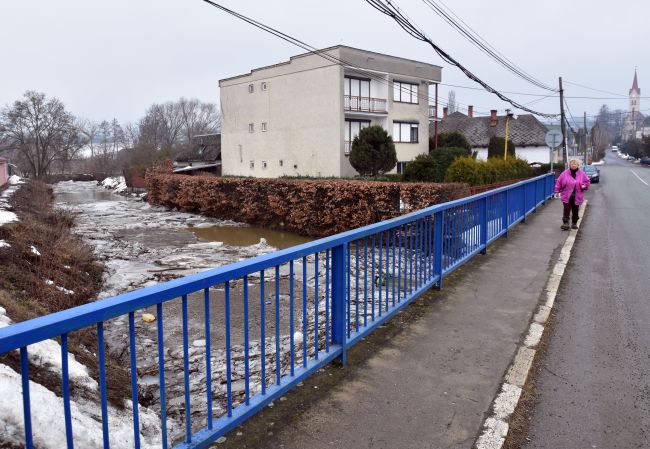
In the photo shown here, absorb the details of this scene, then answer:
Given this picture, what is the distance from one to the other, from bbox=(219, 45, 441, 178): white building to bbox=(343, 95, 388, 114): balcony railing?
0.07 m

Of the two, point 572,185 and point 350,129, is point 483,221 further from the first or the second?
point 350,129

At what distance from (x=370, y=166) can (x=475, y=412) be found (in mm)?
27833

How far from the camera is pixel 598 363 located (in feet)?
14.1

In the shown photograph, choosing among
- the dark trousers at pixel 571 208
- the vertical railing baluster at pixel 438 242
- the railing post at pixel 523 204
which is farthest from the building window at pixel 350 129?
the vertical railing baluster at pixel 438 242

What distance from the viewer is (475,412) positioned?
11.1ft

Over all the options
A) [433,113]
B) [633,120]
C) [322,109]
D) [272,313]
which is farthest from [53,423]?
[633,120]

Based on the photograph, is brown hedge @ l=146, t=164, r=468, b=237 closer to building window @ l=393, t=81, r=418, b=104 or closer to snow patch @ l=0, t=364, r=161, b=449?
snow patch @ l=0, t=364, r=161, b=449

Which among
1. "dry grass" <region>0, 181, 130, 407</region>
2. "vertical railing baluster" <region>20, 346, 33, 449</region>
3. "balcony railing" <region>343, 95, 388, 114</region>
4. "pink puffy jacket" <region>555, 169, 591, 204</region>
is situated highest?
"balcony railing" <region>343, 95, 388, 114</region>

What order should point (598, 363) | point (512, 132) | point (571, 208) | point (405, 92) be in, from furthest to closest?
point (512, 132)
point (405, 92)
point (571, 208)
point (598, 363)

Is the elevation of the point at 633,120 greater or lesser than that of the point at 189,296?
greater

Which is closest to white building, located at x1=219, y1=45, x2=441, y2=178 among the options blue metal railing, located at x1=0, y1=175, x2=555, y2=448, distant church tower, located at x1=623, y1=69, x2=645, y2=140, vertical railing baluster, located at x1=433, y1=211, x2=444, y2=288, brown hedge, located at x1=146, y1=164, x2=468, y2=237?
brown hedge, located at x1=146, y1=164, x2=468, y2=237

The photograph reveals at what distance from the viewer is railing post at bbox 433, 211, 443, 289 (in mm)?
6094

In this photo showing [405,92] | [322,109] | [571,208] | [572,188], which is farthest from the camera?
[405,92]

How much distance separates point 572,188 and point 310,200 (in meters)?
9.32
